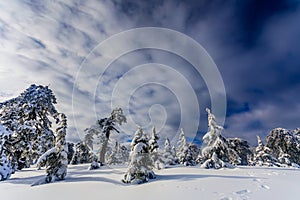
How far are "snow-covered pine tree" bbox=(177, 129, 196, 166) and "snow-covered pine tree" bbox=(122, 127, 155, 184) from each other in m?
22.4

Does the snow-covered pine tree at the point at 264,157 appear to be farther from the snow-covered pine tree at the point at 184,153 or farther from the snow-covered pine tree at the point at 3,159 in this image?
the snow-covered pine tree at the point at 3,159

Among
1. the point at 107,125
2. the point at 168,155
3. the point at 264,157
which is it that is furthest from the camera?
the point at 264,157

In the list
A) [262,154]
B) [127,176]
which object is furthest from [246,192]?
[262,154]

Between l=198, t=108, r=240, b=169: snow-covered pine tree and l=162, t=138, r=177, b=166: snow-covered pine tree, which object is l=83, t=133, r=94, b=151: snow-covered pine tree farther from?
l=198, t=108, r=240, b=169: snow-covered pine tree

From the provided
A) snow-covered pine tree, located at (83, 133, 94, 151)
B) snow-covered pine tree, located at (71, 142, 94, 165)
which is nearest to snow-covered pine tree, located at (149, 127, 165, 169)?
snow-covered pine tree, located at (83, 133, 94, 151)

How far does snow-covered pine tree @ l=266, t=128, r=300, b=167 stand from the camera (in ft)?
128

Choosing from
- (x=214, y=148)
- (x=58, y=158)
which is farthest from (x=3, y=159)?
(x=214, y=148)

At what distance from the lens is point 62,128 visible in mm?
15219

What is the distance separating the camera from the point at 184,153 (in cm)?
3541

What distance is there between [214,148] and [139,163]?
11861mm

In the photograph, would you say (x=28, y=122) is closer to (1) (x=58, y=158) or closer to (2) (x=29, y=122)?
(2) (x=29, y=122)

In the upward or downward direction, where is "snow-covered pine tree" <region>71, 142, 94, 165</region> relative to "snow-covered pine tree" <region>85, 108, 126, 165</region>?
downward

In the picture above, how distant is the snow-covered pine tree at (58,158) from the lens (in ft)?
45.2

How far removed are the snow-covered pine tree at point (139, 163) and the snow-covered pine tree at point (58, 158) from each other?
537 centimetres
